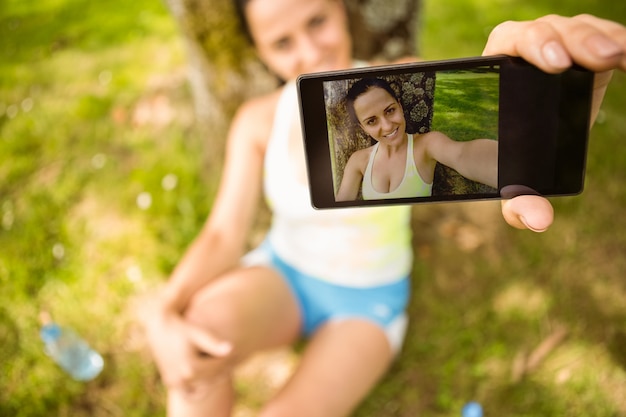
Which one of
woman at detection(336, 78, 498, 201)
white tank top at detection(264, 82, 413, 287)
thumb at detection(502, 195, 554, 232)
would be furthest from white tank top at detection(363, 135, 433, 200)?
white tank top at detection(264, 82, 413, 287)

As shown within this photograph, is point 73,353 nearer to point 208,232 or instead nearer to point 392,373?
point 208,232

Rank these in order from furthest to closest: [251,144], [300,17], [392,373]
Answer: [392,373] → [251,144] → [300,17]

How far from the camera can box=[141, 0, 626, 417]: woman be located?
202cm

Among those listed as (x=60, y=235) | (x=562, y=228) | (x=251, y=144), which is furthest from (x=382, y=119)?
(x=60, y=235)

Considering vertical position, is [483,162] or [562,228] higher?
[483,162]

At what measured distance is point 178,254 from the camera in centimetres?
319

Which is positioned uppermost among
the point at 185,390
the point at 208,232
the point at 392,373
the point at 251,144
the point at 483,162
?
the point at 483,162

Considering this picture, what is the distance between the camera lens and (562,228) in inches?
120

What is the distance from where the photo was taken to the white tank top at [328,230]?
2.16 meters

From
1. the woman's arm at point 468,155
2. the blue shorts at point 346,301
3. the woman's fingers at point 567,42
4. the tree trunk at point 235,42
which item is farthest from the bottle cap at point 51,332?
the woman's fingers at point 567,42

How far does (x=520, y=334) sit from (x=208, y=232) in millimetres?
1763

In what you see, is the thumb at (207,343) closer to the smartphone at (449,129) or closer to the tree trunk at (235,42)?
the smartphone at (449,129)

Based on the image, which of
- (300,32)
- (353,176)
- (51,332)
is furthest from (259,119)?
(51,332)

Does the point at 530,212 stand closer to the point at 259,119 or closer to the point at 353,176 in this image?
the point at 353,176
